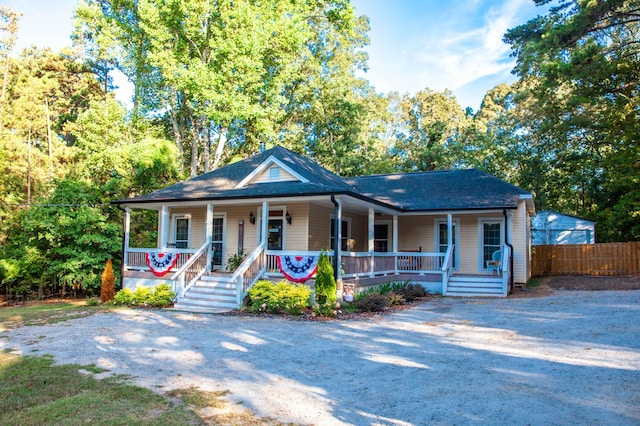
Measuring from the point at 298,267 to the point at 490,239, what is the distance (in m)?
8.66

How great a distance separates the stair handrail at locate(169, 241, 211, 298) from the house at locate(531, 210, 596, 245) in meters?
20.4

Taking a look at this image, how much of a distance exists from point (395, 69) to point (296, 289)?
74.8 feet

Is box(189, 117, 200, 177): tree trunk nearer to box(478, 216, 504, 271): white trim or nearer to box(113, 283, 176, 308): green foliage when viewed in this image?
box(113, 283, 176, 308): green foliage

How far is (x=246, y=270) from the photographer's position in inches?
496

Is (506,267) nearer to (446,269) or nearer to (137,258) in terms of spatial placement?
(446,269)

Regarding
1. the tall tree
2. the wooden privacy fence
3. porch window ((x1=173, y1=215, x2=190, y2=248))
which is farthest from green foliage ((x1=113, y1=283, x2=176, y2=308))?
the wooden privacy fence

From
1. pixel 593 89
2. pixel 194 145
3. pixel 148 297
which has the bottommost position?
pixel 148 297

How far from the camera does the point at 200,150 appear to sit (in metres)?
32.2

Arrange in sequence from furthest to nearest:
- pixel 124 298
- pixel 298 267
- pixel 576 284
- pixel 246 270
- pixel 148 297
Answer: pixel 576 284, pixel 124 298, pixel 148 297, pixel 246 270, pixel 298 267

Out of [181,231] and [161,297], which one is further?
[181,231]

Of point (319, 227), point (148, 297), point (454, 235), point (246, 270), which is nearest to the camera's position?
point (246, 270)

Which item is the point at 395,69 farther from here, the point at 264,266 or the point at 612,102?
the point at 264,266

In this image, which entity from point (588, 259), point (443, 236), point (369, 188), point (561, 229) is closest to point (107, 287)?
point (369, 188)

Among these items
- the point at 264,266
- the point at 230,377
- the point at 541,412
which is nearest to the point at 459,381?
the point at 541,412
